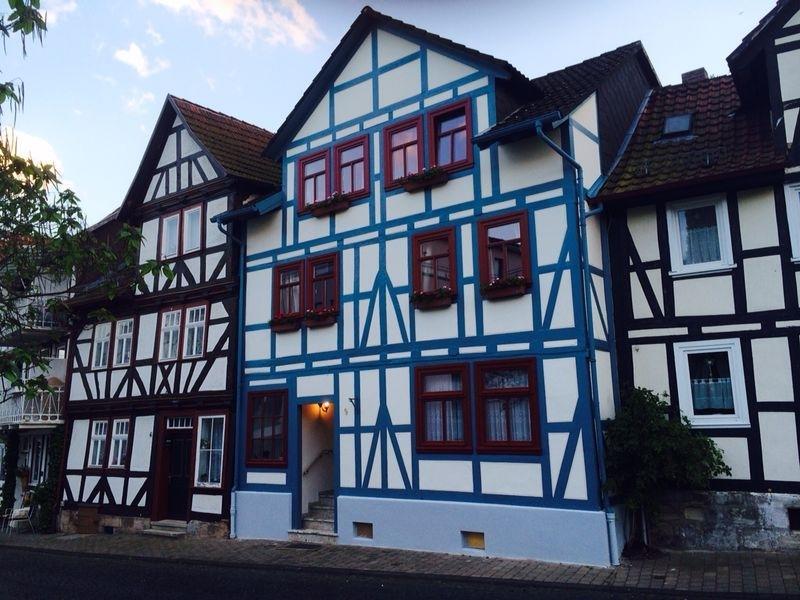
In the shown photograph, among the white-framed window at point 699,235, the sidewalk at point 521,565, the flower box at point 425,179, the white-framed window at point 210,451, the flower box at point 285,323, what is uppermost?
the flower box at point 425,179

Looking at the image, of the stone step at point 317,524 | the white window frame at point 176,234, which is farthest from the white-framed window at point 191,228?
the stone step at point 317,524

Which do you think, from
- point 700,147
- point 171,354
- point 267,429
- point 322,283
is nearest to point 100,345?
point 171,354

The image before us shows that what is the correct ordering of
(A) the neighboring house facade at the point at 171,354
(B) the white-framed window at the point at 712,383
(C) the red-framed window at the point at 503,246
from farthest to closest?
(A) the neighboring house facade at the point at 171,354 < (C) the red-framed window at the point at 503,246 < (B) the white-framed window at the point at 712,383

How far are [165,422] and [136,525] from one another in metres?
2.78

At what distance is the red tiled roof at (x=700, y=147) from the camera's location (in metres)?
12.7

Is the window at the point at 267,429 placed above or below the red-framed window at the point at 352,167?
below

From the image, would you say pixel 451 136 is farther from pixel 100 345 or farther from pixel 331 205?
pixel 100 345

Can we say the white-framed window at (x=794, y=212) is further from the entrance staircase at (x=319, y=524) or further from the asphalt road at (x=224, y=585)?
the entrance staircase at (x=319, y=524)

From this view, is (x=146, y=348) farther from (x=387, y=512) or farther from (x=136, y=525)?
(x=387, y=512)

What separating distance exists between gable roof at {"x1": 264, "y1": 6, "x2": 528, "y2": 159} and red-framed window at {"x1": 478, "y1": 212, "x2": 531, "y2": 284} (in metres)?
3.01

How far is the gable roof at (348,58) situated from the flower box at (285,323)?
431 centimetres

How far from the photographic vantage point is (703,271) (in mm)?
12719

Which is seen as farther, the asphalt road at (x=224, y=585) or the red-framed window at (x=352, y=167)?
the red-framed window at (x=352, y=167)

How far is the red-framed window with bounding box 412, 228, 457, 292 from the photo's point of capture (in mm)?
14289
